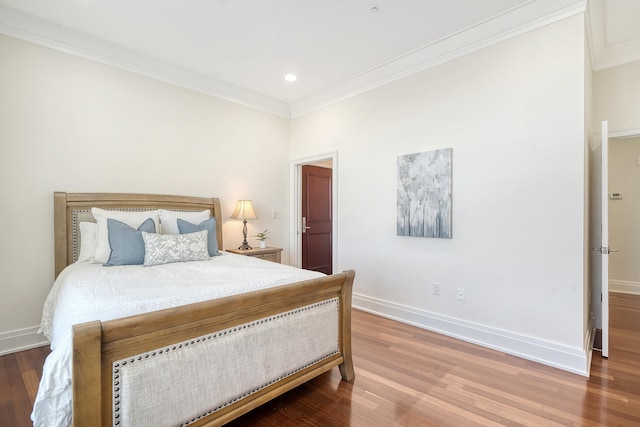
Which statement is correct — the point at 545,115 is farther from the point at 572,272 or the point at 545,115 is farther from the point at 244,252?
the point at 244,252

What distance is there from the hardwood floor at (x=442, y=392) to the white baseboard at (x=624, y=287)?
233 cm

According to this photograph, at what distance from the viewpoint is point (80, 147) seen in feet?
9.76

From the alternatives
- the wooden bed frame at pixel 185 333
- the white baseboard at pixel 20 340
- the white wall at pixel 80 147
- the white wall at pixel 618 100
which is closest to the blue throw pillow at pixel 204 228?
the white wall at pixel 80 147

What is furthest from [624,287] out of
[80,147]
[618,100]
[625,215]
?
[80,147]

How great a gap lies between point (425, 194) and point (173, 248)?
2.48 metres

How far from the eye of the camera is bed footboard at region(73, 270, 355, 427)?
120 centimetres

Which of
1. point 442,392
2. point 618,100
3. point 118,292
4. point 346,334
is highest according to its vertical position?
point 618,100

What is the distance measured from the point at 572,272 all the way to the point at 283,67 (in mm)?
3395

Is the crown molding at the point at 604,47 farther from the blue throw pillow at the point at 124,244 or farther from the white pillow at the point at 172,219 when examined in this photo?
the blue throw pillow at the point at 124,244

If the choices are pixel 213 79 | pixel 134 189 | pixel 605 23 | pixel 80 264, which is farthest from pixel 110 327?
pixel 605 23

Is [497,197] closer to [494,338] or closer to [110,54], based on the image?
[494,338]

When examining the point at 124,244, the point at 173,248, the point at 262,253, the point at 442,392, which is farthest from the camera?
the point at 262,253

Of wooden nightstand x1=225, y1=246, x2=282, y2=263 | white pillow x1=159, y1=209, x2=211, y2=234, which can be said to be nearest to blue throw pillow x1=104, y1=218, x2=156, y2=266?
white pillow x1=159, y1=209, x2=211, y2=234

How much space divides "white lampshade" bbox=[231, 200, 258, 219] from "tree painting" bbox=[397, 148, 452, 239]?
6.19ft
